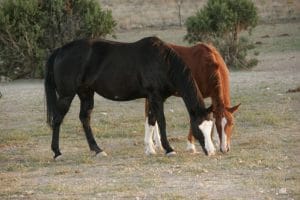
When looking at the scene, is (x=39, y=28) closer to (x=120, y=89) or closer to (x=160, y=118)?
(x=120, y=89)

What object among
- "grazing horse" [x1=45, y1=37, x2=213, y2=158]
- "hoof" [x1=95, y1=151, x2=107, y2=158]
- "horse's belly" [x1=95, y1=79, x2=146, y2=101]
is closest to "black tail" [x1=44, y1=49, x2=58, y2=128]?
"grazing horse" [x1=45, y1=37, x2=213, y2=158]

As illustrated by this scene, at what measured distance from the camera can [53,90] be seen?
1252cm

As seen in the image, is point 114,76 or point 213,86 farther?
point 114,76

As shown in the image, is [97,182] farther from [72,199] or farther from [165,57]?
[165,57]

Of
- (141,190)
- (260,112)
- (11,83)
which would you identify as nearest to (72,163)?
(141,190)

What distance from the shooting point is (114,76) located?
39.6 feet

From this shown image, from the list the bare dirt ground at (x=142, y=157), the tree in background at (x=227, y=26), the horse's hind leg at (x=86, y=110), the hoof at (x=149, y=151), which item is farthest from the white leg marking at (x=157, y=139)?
the tree in background at (x=227, y=26)

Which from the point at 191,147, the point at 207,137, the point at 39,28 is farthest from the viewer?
the point at 39,28

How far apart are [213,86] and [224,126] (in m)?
0.75

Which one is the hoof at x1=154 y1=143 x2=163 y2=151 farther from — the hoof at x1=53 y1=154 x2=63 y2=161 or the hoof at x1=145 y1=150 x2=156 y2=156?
the hoof at x1=53 y1=154 x2=63 y2=161

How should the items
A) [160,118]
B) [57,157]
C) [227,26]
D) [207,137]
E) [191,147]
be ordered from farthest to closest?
[227,26] < [191,147] < [160,118] < [57,157] < [207,137]

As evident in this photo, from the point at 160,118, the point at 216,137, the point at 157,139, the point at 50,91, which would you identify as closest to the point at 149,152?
the point at 160,118

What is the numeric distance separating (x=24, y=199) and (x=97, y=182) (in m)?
1.18

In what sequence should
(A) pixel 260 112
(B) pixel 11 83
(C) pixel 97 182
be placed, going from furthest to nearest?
(B) pixel 11 83, (A) pixel 260 112, (C) pixel 97 182
